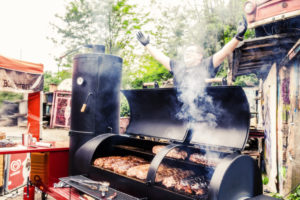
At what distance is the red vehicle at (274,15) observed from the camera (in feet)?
13.1

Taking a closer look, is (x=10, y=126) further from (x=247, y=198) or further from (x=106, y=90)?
(x=247, y=198)

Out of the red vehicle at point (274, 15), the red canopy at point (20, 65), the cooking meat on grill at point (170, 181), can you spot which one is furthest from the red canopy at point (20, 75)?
the red vehicle at point (274, 15)

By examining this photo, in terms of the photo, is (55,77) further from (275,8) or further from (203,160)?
(203,160)

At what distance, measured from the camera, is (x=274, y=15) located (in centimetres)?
427

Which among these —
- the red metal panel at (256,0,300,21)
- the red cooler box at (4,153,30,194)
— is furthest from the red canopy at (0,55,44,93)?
the red metal panel at (256,0,300,21)

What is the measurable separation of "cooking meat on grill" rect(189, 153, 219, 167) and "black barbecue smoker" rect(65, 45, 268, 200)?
0.01 m

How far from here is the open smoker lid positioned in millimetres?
2590

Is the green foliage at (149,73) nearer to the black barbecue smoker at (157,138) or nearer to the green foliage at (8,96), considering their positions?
the green foliage at (8,96)

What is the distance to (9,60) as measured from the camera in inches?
248

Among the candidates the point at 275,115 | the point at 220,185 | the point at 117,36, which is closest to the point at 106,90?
the point at 220,185

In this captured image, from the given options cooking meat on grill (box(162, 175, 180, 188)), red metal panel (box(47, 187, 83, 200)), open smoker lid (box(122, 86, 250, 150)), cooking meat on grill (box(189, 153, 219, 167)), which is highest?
open smoker lid (box(122, 86, 250, 150))

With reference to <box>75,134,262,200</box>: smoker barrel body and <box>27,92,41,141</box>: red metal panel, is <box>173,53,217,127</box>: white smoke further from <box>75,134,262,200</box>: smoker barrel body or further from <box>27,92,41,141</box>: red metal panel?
<box>27,92,41,141</box>: red metal panel

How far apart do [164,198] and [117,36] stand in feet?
44.5

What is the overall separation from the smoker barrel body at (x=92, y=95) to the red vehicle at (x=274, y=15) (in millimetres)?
3078
